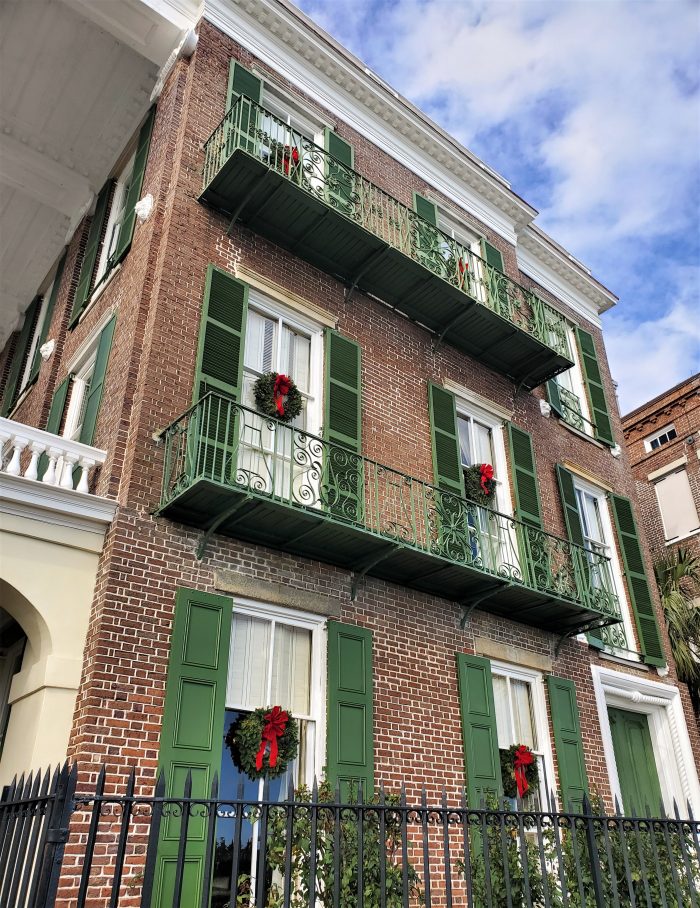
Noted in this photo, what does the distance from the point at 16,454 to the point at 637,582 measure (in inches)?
414

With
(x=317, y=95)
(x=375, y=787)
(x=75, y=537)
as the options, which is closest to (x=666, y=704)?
(x=375, y=787)

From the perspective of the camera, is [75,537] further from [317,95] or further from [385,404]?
[317,95]

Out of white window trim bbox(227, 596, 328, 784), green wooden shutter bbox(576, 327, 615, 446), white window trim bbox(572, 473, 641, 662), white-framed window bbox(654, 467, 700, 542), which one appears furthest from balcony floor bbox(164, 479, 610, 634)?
white-framed window bbox(654, 467, 700, 542)

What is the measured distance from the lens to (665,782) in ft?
39.5

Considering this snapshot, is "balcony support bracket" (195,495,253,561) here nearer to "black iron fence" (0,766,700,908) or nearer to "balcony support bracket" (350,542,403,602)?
"balcony support bracket" (350,542,403,602)

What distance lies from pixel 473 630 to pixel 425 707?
1.49 metres

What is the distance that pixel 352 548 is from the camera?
8.52 metres

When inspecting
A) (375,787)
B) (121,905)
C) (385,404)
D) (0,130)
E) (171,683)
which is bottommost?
(121,905)

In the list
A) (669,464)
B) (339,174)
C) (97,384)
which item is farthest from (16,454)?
(669,464)

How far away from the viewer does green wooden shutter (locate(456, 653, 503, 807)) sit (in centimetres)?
879

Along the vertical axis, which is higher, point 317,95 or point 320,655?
point 317,95

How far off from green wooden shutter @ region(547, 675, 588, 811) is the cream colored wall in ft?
21.2

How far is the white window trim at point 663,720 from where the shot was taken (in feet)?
38.2

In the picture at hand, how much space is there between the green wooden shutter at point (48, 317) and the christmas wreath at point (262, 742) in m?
7.70
